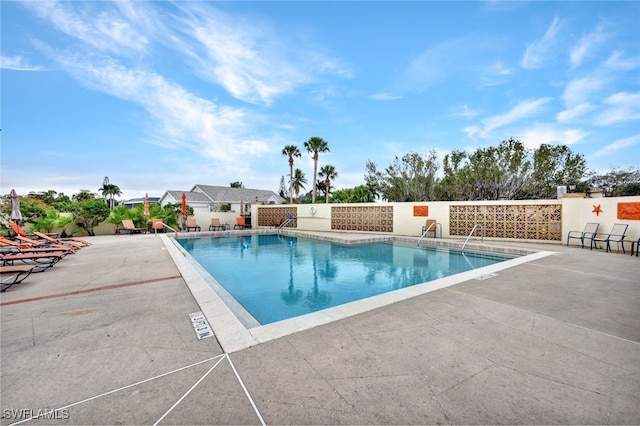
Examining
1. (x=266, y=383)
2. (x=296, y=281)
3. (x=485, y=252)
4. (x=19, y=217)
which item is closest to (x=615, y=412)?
(x=266, y=383)

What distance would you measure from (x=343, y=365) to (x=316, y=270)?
6.25 metres

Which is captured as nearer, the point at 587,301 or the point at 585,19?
the point at 587,301

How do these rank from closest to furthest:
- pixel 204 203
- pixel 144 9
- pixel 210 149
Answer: pixel 144 9 → pixel 210 149 → pixel 204 203

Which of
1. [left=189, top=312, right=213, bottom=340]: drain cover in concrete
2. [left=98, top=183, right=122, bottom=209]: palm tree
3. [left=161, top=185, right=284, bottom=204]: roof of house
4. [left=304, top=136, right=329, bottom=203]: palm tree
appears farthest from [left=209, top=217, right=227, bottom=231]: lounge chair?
[left=98, top=183, right=122, bottom=209]: palm tree

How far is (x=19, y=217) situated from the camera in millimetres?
11203

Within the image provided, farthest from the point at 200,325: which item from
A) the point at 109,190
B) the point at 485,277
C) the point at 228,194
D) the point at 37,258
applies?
the point at 109,190

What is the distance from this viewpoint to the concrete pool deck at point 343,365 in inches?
73.9

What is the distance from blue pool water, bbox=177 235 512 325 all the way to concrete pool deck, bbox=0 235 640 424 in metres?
2.09

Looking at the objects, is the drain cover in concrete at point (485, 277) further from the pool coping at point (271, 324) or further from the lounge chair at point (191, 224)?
the lounge chair at point (191, 224)

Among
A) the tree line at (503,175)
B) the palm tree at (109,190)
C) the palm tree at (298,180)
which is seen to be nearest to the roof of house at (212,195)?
the palm tree at (298,180)

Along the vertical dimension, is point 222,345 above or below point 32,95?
below

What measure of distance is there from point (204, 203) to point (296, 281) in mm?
30629

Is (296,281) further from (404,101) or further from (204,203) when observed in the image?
(204,203)

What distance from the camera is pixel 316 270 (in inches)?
341
